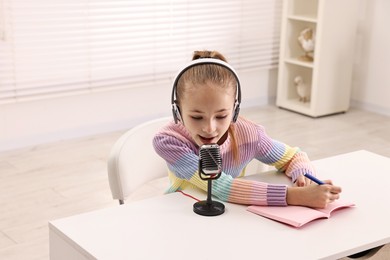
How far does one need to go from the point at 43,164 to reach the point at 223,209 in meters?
2.21

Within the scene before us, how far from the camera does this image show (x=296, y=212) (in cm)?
162

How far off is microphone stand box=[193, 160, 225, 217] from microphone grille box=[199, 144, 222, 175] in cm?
1

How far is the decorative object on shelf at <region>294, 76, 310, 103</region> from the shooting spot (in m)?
4.88

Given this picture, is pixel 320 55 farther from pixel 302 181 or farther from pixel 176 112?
pixel 176 112

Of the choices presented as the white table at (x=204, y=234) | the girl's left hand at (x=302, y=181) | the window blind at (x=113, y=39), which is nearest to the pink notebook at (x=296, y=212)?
the white table at (x=204, y=234)

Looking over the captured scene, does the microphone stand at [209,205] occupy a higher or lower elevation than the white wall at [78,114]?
higher

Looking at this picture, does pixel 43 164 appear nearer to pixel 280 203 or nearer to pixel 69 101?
pixel 69 101

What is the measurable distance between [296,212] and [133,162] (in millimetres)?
518

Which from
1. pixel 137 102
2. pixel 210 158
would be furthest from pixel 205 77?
pixel 137 102

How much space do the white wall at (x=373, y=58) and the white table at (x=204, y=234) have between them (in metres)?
3.23

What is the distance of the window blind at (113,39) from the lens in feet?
12.5

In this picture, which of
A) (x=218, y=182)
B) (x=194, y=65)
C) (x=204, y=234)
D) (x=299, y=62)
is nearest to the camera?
(x=204, y=234)

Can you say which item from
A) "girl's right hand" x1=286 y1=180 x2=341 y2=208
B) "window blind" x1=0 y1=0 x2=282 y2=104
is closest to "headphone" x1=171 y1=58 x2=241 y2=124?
"girl's right hand" x1=286 y1=180 x2=341 y2=208

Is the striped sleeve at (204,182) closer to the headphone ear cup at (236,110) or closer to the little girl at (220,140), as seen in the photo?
the little girl at (220,140)
